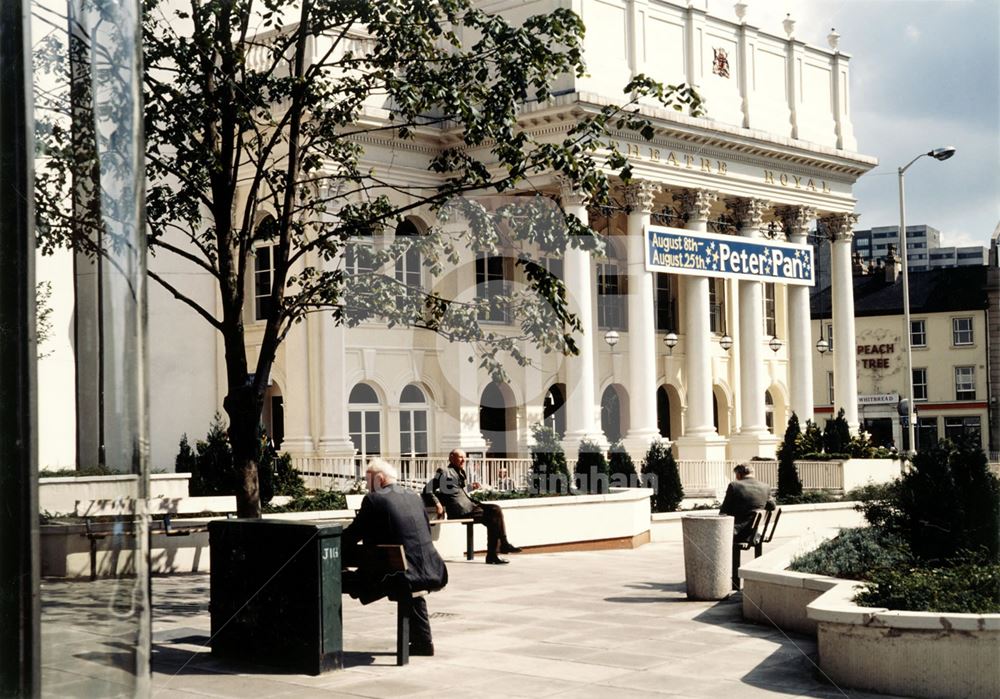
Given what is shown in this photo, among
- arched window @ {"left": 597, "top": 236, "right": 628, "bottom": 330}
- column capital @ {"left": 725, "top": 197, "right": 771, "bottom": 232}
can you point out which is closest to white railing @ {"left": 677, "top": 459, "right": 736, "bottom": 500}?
arched window @ {"left": 597, "top": 236, "right": 628, "bottom": 330}

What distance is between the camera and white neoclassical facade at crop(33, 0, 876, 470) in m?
37.4

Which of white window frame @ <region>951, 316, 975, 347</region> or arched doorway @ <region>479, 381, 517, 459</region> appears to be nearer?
arched doorway @ <region>479, 381, 517, 459</region>

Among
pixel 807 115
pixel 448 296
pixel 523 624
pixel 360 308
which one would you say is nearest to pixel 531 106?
pixel 448 296

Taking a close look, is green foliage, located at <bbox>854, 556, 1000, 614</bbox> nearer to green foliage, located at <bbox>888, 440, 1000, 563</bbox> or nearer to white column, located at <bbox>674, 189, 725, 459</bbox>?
green foliage, located at <bbox>888, 440, 1000, 563</bbox>

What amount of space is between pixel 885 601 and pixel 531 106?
31.6 m

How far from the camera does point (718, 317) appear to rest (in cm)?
5153

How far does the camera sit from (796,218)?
1918 inches

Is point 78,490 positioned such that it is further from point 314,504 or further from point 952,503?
point 314,504

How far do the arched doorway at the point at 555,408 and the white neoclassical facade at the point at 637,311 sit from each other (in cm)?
7

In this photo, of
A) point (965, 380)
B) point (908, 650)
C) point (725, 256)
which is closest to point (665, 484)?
point (725, 256)

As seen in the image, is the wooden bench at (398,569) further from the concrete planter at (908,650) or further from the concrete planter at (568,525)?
the concrete planter at (568,525)

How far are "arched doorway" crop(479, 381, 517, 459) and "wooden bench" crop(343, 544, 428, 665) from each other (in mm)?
31958

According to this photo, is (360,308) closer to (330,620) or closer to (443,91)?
(443,91)

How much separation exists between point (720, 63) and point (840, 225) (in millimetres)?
8517
